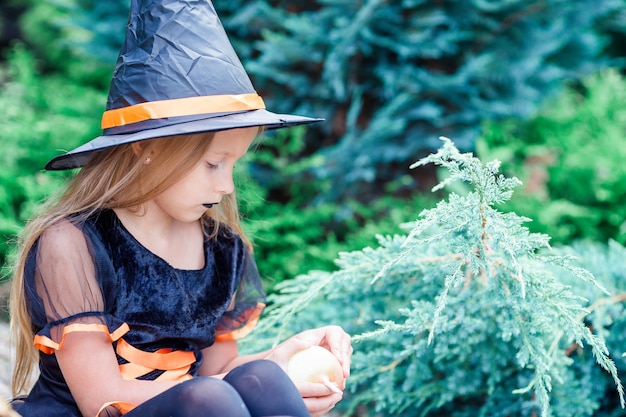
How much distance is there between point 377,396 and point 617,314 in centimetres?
87

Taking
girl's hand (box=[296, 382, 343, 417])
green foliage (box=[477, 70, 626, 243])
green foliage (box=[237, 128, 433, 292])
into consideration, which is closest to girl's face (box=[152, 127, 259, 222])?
girl's hand (box=[296, 382, 343, 417])

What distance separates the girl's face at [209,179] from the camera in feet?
5.76

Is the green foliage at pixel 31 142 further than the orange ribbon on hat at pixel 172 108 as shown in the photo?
Yes

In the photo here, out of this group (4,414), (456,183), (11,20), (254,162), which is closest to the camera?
(4,414)

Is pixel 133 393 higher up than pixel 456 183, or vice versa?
pixel 133 393

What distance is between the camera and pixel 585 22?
3971mm

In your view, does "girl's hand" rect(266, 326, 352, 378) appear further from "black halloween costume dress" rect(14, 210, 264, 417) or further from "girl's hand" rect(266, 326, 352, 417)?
"black halloween costume dress" rect(14, 210, 264, 417)

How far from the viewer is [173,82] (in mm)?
1670

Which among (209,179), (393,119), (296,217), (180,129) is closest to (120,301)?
(209,179)

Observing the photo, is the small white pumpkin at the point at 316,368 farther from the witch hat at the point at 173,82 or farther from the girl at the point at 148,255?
the witch hat at the point at 173,82

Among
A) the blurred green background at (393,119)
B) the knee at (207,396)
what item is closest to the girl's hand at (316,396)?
the knee at (207,396)

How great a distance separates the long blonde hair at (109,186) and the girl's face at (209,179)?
0.02m

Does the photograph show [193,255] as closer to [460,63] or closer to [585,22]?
[460,63]

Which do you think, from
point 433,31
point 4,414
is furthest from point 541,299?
point 433,31
